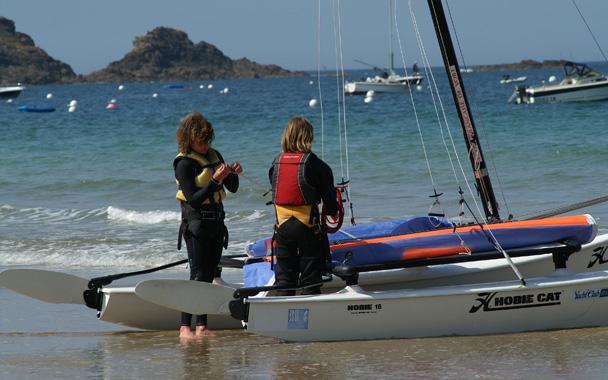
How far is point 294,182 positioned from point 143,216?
9007mm

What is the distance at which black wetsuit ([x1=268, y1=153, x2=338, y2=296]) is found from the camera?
7.67 metres

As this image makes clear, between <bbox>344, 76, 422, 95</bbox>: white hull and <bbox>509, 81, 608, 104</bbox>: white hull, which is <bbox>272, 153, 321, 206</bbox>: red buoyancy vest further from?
<bbox>344, 76, 422, 95</bbox>: white hull

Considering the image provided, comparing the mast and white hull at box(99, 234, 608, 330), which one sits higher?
the mast

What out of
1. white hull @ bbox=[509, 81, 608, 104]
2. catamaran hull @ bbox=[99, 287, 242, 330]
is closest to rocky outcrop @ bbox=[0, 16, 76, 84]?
white hull @ bbox=[509, 81, 608, 104]

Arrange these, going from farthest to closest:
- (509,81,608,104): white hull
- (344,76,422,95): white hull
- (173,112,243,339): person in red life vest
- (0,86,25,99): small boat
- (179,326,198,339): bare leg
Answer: (0,86,25,99): small boat → (344,76,422,95): white hull → (509,81,608,104): white hull → (179,326,198,339): bare leg → (173,112,243,339): person in red life vest

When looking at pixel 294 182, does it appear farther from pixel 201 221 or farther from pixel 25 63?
pixel 25 63

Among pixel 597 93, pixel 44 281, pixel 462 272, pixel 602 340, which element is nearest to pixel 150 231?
pixel 44 281

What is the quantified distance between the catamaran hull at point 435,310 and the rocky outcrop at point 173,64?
168 metres

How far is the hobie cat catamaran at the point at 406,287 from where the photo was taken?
7.88 meters

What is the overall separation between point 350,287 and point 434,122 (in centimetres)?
2719

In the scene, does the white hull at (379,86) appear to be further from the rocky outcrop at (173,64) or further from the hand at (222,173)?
the rocky outcrop at (173,64)

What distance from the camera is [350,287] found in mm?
7984

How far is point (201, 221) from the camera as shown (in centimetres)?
801

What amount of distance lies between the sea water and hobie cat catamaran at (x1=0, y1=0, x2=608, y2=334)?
0.17m
